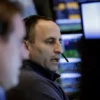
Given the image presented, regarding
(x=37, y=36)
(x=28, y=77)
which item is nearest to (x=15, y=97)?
(x=28, y=77)

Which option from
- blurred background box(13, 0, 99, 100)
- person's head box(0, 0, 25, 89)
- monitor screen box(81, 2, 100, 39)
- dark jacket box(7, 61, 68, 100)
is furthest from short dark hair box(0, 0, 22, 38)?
blurred background box(13, 0, 99, 100)

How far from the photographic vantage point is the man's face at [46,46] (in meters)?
1.97

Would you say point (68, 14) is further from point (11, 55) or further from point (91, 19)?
point (11, 55)

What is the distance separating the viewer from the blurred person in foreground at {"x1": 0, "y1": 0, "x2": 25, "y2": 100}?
855 millimetres

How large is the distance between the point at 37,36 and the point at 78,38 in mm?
2054

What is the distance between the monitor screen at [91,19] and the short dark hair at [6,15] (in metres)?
2.94

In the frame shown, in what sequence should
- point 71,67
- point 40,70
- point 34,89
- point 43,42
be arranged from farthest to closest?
point 71,67, point 43,42, point 40,70, point 34,89

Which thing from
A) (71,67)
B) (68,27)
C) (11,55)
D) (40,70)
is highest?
(11,55)

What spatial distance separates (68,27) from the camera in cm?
407

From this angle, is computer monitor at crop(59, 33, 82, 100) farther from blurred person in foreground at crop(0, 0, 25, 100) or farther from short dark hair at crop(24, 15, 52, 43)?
blurred person in foreground at crop(0, 0, 25, 100)

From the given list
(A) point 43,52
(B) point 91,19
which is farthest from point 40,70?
(B) point 91,19

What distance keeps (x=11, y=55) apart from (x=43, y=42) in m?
1.14

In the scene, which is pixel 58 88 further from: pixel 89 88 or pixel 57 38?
pixel 89 88

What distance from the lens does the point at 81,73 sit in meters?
3.96
